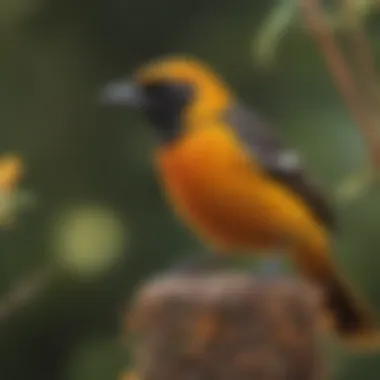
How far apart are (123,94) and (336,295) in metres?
0.40

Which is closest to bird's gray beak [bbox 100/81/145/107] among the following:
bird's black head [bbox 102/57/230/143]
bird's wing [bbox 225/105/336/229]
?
bird's black head [bbox 102/57/230/143]

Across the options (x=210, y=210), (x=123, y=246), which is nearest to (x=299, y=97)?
(x=210, y=210)

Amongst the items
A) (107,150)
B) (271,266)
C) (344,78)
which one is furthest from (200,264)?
(344,78)

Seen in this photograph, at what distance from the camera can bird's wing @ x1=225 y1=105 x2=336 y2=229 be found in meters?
1.30

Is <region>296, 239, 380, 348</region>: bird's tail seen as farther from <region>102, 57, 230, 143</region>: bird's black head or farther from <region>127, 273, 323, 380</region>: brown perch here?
<region>102, 57, 230, 143</region>: bird's black head

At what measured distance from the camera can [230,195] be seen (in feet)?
4.21

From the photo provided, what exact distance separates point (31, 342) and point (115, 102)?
35cm

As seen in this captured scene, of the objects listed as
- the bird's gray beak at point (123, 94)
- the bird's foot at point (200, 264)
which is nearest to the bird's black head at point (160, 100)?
the bird's gray beak at point (123, 94)

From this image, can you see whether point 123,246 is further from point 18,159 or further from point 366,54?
point 366,54

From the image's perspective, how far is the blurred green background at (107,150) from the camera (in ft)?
4.32

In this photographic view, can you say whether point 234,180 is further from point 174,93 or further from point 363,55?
point 363,55

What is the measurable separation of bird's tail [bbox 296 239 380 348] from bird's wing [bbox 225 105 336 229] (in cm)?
5

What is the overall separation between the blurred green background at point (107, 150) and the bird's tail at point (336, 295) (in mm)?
21

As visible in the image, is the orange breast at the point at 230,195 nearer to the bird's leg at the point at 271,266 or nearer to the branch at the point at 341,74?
the bird's leg at the point at 271,266
